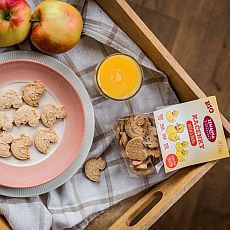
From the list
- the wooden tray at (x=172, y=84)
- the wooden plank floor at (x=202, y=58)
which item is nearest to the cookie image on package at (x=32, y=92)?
the wooden tray at (x=172, y=84)

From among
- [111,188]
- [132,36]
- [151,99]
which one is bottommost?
[111,188]

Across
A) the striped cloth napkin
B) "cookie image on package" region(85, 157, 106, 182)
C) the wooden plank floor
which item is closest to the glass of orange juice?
the striped cloth napkin

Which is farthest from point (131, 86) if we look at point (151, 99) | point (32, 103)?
point (32, 103)

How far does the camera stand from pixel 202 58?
1.44 meters

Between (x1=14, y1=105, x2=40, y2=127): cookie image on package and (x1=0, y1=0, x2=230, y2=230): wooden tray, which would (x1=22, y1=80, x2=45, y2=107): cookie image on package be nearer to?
(x1=14, y1=105, x2=40, y2=127): cookie image on package

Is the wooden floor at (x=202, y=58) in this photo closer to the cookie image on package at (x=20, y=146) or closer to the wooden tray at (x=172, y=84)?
the wooden tray at (x=172, y=84)

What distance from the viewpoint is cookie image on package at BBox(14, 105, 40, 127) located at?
3.54ft

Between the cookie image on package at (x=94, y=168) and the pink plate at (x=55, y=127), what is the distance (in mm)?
41

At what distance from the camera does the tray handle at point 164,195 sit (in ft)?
3.45

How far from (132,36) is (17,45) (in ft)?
0.75

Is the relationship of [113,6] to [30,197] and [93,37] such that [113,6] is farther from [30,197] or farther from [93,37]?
[30,197]

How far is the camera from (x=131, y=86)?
1104 mm

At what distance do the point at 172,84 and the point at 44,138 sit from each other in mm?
280

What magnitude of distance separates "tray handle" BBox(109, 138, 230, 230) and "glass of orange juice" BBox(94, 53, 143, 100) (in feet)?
0.61
